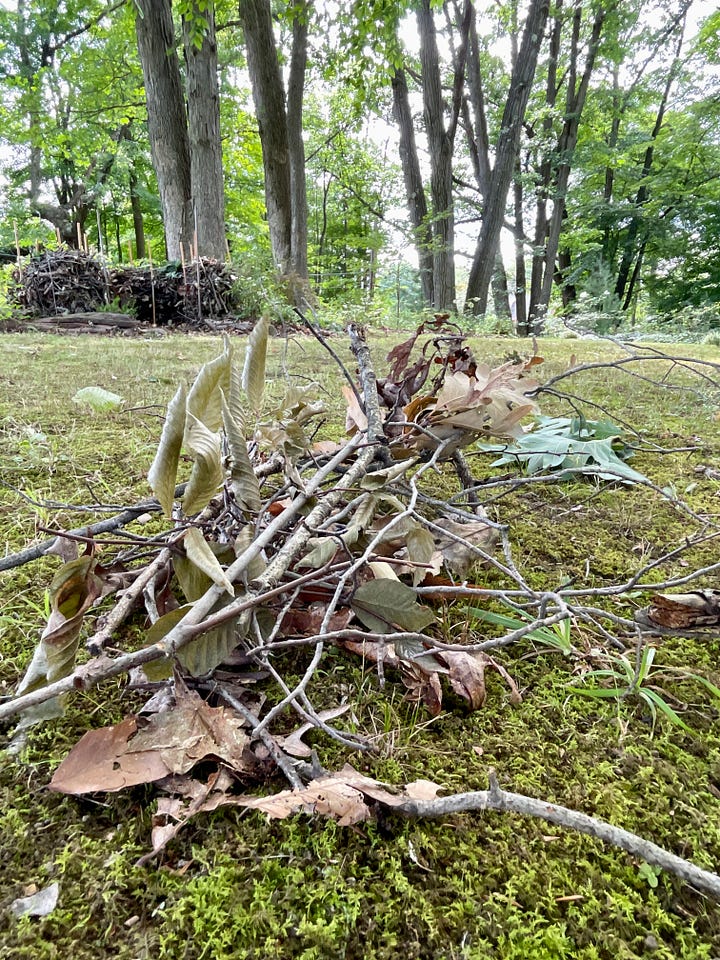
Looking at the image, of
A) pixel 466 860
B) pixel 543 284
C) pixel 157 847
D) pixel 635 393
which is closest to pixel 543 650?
pixel 466 860

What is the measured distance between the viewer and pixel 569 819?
1.59 ft

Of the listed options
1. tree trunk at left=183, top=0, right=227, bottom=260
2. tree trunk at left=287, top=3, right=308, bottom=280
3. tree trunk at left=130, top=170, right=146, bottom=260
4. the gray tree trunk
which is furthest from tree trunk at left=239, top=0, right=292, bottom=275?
tree trunk at left=130, top=170, right=146, bottom=260

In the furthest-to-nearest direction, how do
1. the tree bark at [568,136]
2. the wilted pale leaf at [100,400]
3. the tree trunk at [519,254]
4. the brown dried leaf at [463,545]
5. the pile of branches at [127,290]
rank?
the tree trunk at [519,254] → the tree bark at [568,136] → the pile of branches at [127,290] → the wilted pale leaf at [100,400] → the brown dried leaf at [463,545]

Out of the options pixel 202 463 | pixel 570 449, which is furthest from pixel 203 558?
pixel 570 449

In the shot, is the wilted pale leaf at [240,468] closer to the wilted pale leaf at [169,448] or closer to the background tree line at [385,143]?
the wilted pale leaf at [169,448]

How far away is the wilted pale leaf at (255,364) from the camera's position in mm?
838

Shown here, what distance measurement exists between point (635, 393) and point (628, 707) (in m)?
2.26

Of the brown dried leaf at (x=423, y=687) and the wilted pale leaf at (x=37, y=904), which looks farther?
the brown dried leaf at (x=423, y=687)

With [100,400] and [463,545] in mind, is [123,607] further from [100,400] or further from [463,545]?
[100,400]

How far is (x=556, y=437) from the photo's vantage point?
1508 millimetres

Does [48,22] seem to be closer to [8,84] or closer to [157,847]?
[8,84]

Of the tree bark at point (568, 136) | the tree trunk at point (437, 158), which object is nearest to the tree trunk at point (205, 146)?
the tree trunk at point (437, 158)

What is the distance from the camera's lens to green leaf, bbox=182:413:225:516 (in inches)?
23.1

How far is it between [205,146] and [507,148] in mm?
4940
